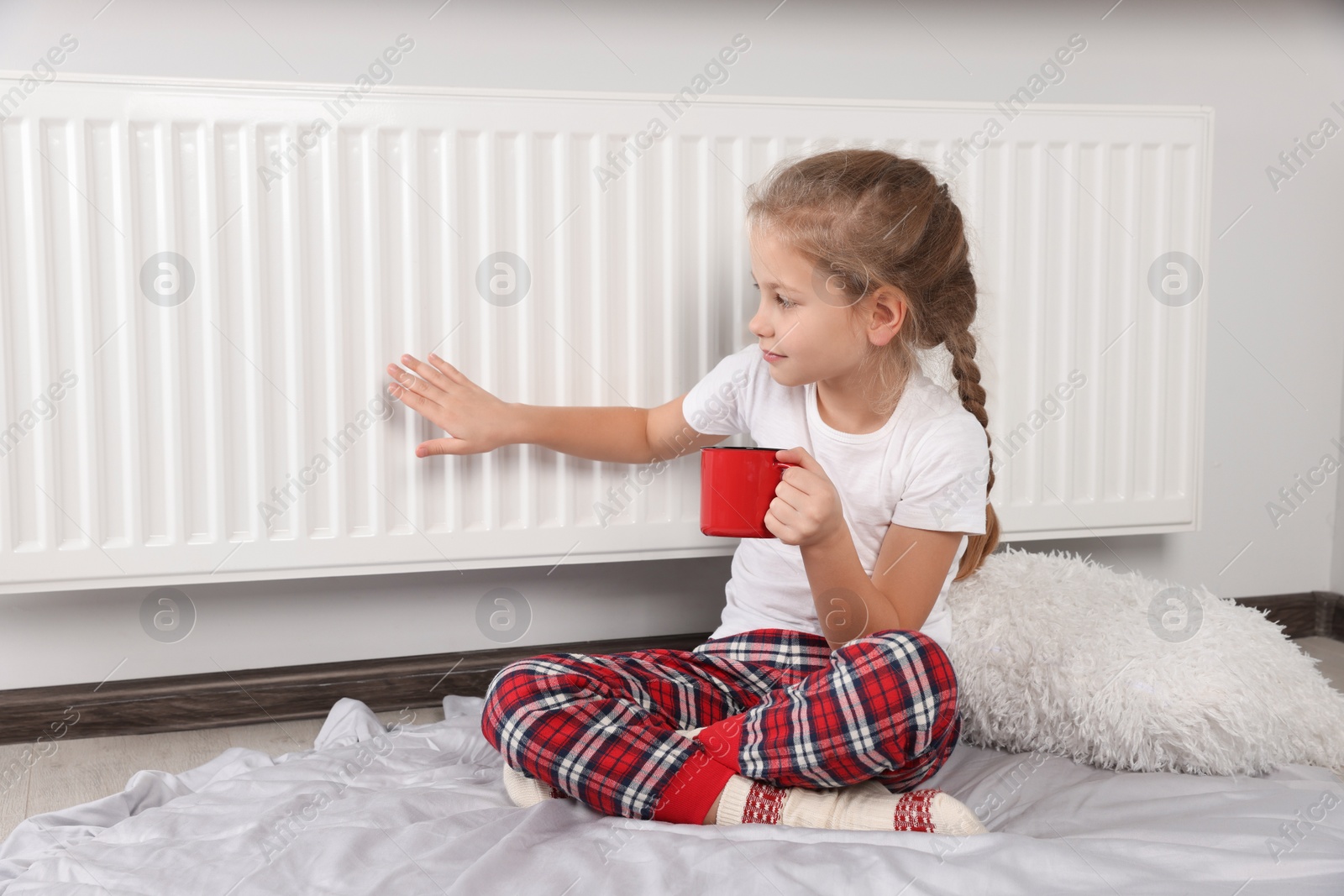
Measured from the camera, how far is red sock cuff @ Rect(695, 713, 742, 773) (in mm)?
847

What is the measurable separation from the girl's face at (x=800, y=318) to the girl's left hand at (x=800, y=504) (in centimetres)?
16

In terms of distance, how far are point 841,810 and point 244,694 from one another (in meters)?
0.73

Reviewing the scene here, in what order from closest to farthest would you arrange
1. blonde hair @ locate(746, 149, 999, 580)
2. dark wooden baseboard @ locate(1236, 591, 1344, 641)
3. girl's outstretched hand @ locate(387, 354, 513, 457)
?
blonde hair @ locate(746, 149, 999, 580), girl's outstretched hand @ locate(387, 354, 513, 457), dark wooden baseboard @ locate(1236, 591, 1344, 641)

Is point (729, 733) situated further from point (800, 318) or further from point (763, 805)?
point (800, 318)

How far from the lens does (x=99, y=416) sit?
3.37 feet

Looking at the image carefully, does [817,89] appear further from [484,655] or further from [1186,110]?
[484,655]

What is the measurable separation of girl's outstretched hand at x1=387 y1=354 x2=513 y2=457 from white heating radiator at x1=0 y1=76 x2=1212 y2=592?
33 millimetres

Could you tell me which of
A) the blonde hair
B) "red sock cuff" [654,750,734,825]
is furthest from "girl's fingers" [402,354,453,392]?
"red sock cuff" [654,750,734,825]

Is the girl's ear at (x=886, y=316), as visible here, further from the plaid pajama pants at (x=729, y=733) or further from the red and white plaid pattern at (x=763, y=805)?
the red and white plaid pattern at (x=763, y=805)

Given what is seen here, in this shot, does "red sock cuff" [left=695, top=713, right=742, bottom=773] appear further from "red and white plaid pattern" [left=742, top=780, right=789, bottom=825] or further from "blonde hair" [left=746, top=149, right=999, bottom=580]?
"blonde hair" [left=746, top=149, right=999, bottom=580]

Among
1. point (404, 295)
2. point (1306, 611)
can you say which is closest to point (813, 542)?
point (404, 295)

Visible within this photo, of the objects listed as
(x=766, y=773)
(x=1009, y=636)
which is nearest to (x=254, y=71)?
(x=766, y=773)

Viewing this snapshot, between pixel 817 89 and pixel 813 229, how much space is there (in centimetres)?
44

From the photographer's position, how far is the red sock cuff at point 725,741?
847 mm
